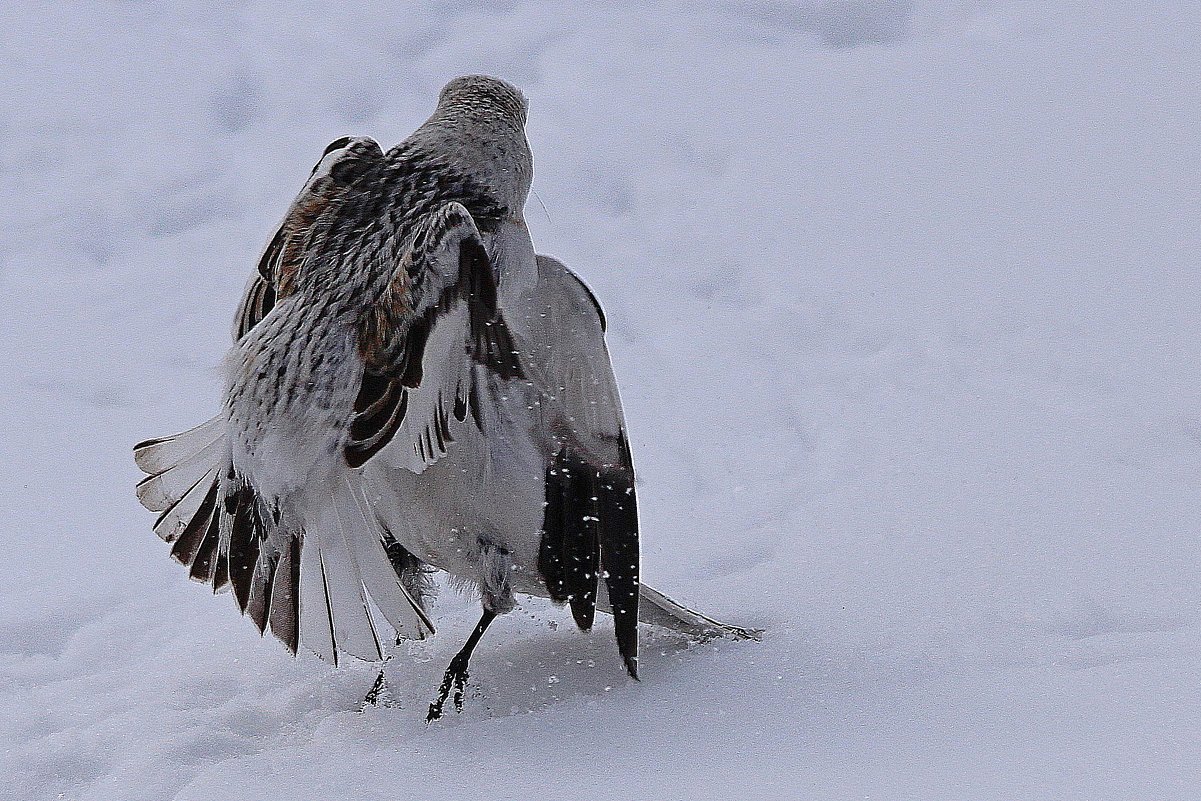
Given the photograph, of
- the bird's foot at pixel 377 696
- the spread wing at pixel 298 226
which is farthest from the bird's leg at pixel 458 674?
the spread wing at pixel 298 226

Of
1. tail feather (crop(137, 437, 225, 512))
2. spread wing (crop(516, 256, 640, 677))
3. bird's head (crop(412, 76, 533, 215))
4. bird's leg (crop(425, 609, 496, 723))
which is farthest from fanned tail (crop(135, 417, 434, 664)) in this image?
bird's head (crop(412, 76, 533, 215))

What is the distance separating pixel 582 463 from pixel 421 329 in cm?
55

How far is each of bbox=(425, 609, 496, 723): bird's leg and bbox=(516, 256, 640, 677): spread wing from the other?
5.8 inches

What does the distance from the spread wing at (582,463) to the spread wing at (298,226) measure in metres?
0.37

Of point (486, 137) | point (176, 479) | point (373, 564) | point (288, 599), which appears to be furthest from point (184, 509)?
point (486, 137)

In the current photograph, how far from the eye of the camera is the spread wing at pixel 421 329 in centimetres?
182

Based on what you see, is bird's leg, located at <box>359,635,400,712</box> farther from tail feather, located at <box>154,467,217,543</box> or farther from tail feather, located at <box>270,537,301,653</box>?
tail feather, located at <box>154,467,217,543</box>

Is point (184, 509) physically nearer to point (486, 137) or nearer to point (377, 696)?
point (377, 696)

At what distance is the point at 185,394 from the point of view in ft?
11.8

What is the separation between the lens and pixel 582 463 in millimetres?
2264

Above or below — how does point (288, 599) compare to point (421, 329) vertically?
below

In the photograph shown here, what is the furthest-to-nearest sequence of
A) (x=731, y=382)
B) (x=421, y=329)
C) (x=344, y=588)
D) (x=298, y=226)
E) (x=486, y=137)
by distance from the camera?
(x=731, y=382) < (x=486, y=137) < (x=298, y=226) < (x=344, y=588) < (x=421, y=329)

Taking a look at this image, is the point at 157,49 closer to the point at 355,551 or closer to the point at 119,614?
the point at 119,614

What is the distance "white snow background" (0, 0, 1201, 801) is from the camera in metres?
1.90
